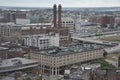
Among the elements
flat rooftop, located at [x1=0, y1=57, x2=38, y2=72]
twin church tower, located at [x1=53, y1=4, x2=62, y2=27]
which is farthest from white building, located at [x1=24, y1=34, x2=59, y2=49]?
flat rooftop, located at [x1=0, y1=57, x2=38, y2=72]

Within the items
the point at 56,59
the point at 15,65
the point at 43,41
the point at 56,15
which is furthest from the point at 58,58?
the point at 56,15

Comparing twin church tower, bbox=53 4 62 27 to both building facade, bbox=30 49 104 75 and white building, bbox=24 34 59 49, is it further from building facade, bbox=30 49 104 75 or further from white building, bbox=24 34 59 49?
building facade, bbox=30 49 104 75

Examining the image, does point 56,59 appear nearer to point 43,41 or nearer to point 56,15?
point 43,41

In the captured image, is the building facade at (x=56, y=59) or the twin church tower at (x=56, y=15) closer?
the building facade at (x=56, y=59)

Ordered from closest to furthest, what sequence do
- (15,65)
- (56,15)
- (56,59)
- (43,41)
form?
(15,65) → (56,59) → (43,41) → (56,15)

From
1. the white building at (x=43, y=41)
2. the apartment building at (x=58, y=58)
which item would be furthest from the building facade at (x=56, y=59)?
the white building at (x=43, y=41)

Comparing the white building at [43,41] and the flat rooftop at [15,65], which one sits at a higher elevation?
the flat rooftop at [15,65]

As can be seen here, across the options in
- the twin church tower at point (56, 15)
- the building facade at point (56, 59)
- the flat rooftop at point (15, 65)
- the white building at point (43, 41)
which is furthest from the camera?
the twin church tower at point (56, 15)

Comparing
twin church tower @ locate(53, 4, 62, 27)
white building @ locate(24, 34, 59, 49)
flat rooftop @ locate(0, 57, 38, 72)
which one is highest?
twin church tower @ locate(53, 4, 62, 27)

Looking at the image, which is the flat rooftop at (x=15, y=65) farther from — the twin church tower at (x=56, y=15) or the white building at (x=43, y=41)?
the twin church tower at (x=56, y=15)

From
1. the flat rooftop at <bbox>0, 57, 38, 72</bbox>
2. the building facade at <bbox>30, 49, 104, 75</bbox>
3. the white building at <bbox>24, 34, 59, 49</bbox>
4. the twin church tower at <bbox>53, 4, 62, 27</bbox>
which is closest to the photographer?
the flat rooftop at <bbox>0, 57, 38, 72</bbox>

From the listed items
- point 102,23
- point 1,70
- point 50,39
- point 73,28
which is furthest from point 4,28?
point 102,23

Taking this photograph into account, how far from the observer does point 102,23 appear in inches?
1499

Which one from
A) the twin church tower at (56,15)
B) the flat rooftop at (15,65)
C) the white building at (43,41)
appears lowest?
the white building at (43,41)
